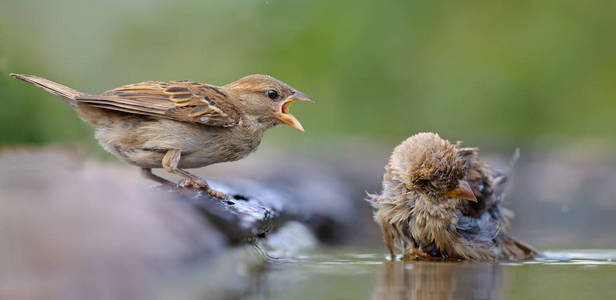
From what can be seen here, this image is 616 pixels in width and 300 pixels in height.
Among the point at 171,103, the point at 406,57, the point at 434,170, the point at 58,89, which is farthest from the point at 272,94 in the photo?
the point at 406,57

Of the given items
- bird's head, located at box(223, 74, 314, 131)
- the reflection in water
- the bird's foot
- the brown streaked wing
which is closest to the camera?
the reflection in water

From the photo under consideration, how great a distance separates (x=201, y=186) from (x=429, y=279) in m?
1.51

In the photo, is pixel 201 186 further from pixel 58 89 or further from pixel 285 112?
pixel 58 89

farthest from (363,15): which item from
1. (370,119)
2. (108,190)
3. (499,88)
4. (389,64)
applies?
(108,190)

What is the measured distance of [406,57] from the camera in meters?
11.5

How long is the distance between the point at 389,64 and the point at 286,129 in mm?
2701

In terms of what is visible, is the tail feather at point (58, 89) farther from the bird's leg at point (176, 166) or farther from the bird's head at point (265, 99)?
the bird's head at point (265, 99)

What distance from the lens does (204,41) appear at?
11898 mm

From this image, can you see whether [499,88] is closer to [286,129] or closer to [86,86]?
[286,129]

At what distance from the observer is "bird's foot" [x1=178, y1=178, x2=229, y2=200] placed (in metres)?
3.95

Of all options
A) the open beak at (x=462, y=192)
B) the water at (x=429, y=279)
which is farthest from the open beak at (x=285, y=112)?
the open beak at (x=462, y=192)

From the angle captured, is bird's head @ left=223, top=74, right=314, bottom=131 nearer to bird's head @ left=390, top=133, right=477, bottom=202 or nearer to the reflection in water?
bird's head @ left=390, top=133, right=477, bottom=202

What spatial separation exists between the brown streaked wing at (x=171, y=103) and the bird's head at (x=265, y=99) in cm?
18

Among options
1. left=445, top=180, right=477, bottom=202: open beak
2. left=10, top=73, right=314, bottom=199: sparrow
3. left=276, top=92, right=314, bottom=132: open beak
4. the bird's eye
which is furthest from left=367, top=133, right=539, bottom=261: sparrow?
left=10, top=73, right=314, bottom=199: sparrow
